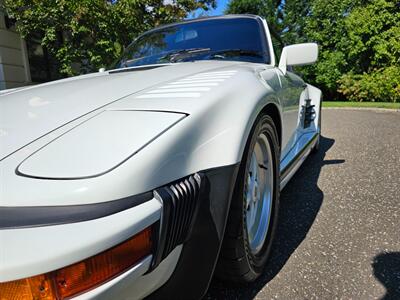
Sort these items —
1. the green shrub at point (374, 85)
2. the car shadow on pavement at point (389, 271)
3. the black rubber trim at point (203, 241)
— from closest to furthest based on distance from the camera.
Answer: the black rubber trim at point (203, 241) < the car shadow on pavement at point (389, 271) < the green shrub at point (374, 85)

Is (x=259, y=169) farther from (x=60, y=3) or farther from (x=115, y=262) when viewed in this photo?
(x=60, y=3)

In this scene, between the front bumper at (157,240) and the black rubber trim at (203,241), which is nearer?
the front bumper at (157,240)

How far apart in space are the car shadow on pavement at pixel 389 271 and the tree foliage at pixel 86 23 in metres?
7.01

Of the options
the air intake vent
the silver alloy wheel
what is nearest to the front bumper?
the air intake vent

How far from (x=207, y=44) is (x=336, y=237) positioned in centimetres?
161

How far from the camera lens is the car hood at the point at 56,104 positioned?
1.03 meters

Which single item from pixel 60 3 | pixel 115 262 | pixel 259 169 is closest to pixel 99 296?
pixel 115 262

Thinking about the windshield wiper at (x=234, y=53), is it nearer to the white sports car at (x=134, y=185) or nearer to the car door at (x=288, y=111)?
the car door at (x=288, y=111)

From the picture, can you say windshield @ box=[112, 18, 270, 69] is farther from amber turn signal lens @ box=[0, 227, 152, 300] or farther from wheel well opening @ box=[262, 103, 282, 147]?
amber turn signal lens @ box=[0, 227, 152, 300]

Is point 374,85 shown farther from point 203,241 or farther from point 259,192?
point 203,241

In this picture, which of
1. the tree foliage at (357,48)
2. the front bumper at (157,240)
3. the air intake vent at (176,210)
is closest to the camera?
the front bumper at (157,240)

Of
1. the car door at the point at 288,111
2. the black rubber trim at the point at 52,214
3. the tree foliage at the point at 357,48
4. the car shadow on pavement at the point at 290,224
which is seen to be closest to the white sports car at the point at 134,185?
the black rubber trim at the point at 52,214

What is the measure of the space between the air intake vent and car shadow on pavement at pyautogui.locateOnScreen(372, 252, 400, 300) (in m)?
1.06

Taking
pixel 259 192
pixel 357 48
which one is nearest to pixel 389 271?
pixel 259 192
